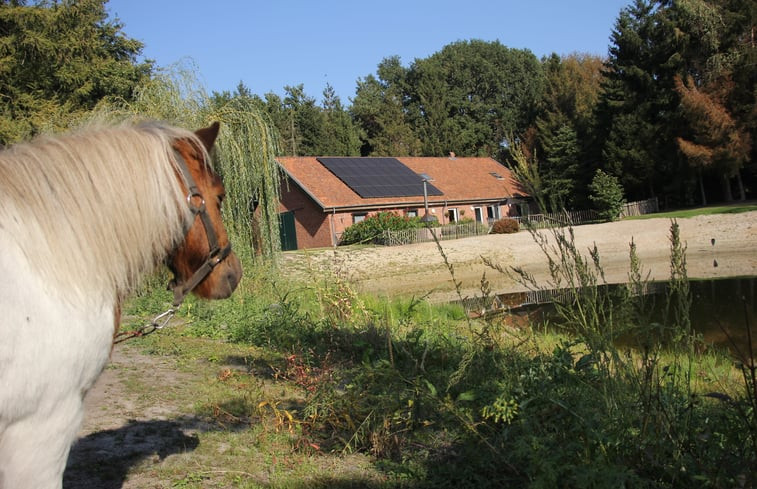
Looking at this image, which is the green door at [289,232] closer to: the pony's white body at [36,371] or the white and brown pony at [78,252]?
the white and brown pony at [78,252]

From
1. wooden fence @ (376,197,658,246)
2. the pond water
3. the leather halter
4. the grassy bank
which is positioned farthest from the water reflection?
wooden fence @ (376,197,658,246)

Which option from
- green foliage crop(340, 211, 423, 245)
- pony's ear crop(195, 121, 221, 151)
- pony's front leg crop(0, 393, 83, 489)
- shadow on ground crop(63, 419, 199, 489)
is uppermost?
green foliage crop(340, 211, 423, 245)

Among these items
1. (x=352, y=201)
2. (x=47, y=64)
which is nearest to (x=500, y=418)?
(x=47, y=64)

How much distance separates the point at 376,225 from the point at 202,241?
2882cm

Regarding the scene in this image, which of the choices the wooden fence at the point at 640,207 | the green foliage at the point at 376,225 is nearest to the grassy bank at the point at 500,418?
the green foliage at the point at 376,225

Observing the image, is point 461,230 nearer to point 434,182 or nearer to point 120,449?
point 434,182

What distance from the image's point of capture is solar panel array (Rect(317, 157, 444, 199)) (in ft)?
116

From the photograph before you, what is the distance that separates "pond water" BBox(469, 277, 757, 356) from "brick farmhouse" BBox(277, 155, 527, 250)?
1551 cm

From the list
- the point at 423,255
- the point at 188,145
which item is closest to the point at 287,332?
the point at 188,145

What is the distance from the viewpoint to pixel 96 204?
2.07m

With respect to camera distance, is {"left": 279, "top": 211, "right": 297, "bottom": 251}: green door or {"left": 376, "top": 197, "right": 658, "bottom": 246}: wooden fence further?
{"left": 279, "top": 211, "right": 297, "bottom": 251}: green door

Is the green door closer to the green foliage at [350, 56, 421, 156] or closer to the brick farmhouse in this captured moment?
the brick farmhouse

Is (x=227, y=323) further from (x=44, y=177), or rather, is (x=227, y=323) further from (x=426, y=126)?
(x=426, y=126)

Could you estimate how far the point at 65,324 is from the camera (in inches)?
71.1
